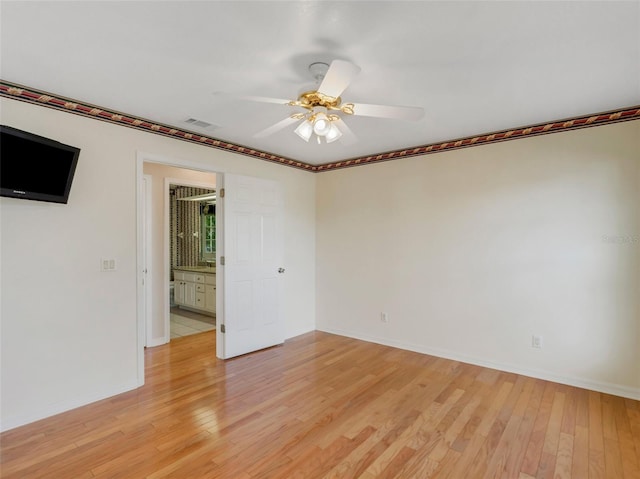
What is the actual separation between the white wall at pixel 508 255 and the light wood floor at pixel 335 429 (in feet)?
1.23

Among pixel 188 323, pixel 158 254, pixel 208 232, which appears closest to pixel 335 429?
pixel 158 254

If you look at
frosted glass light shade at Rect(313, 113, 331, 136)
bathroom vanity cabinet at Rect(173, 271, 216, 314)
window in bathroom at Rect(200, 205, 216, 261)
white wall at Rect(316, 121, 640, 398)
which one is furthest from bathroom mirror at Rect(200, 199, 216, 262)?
frosted glass light shade at Rect(313, 113, 331, 136)

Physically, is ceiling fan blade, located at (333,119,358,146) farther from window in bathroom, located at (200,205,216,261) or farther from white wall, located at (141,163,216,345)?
window in bathroom, located at (200,205,216,261)

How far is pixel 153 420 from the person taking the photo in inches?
99.3

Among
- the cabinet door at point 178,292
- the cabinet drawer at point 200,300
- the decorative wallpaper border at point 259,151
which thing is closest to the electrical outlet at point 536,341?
the decorative wallpaper border at point 259,151

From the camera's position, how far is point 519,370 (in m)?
3.40

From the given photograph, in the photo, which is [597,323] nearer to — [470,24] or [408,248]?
[408,248]

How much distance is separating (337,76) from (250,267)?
2.80 meters

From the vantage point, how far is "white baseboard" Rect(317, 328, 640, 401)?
2922 mm

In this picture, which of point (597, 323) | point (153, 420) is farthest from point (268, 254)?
point (597, 323)

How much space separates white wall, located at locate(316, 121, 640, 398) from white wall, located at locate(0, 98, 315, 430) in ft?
8.76

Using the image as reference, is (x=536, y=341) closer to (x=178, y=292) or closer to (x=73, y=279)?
(x=73, y=279)

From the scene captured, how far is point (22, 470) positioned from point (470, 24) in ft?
11.7

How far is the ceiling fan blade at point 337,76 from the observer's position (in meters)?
1.65
